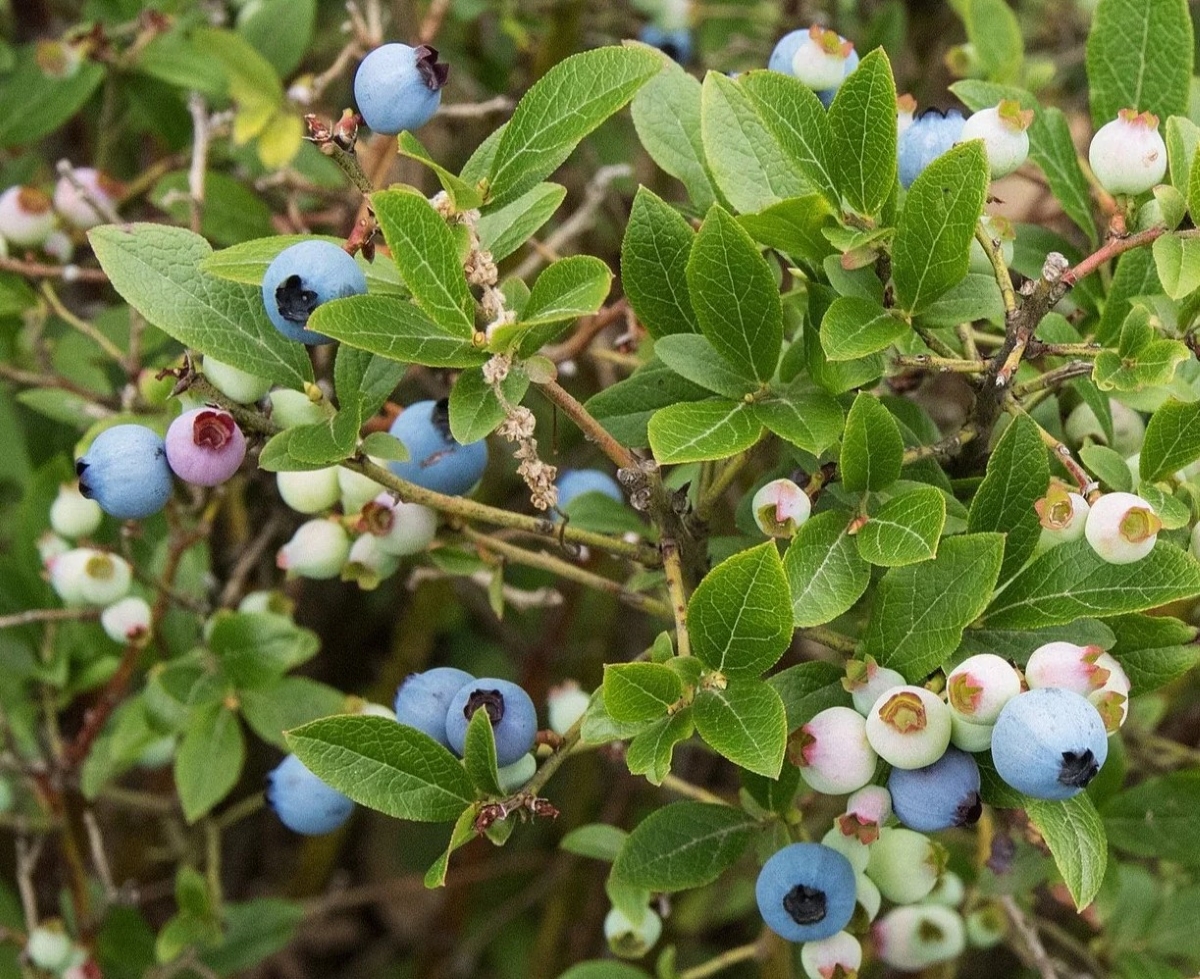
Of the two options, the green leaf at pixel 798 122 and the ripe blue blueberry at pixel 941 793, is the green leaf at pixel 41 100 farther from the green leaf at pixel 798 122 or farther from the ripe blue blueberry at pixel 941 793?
the ripe blue blueberry at pixel 941 793

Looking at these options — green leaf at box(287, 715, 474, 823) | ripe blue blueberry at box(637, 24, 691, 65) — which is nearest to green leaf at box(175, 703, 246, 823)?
green leaf at box(287, 715, 474, 823)

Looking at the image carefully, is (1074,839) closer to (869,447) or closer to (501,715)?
(869,447)

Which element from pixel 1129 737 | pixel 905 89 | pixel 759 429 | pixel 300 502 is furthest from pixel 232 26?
pixel 1129 737

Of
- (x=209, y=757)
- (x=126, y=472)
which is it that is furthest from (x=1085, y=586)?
(x=209, y=757)

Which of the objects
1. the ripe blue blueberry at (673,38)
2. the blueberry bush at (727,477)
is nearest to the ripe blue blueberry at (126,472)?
the blueberry bush at (727,477)

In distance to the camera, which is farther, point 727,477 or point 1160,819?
point 1160,819

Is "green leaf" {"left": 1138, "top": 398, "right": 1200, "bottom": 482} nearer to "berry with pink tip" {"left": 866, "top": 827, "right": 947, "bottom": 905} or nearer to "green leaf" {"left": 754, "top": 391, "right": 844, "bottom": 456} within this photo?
"green leaf" {"left": 754, "top": 391, "right": 844, "bottom": 456}
